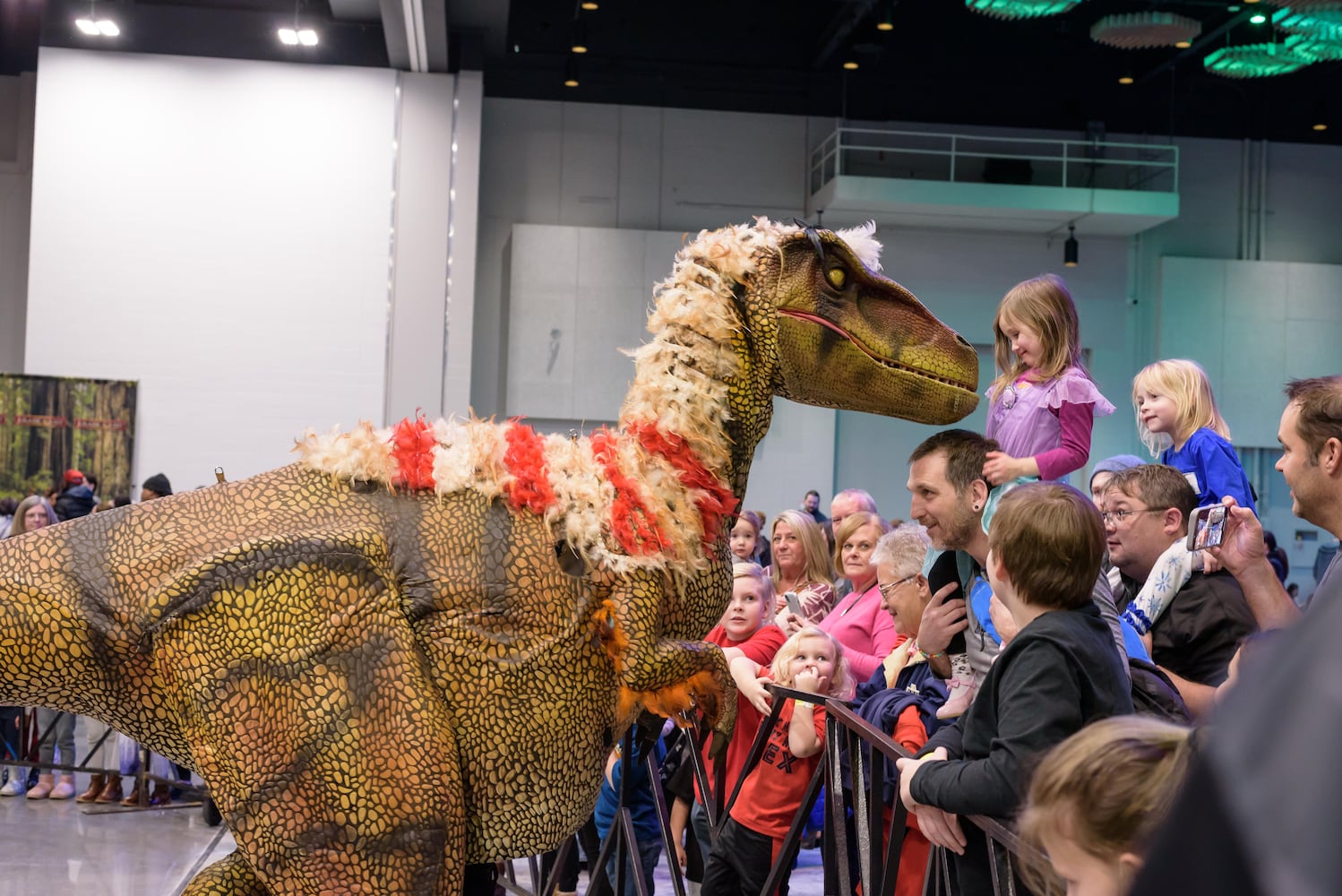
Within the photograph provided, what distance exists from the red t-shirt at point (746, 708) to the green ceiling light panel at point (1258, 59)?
10.3 metres

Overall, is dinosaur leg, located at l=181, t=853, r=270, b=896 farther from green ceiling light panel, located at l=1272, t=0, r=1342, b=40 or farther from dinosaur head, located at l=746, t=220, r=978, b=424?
green ceiling light panel, located at l=1272, t=0, r=1342, b=40

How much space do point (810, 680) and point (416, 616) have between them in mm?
1741

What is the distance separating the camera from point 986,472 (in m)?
2.91

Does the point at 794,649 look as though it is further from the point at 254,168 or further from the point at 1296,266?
the point at 1296,266

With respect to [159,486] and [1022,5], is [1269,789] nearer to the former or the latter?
[159,486]

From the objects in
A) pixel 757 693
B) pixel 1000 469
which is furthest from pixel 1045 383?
pixel 757 693

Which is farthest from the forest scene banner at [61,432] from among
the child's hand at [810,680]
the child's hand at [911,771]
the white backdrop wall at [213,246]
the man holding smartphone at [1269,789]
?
→ the man holding smartphone at [1269,789]

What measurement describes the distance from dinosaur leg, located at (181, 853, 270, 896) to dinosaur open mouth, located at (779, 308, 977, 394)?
145cm

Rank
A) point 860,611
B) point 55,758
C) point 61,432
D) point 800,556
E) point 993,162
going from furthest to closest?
point 993,162, point 61,432, point 55,758, point 800,556, point 860,611

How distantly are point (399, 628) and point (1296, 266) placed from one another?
622 inches

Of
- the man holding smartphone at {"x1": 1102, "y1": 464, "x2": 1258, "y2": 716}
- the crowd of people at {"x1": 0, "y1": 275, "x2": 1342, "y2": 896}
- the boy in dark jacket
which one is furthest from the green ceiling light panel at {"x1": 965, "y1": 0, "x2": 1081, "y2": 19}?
the boy in dark jacket

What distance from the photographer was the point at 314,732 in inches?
79.8

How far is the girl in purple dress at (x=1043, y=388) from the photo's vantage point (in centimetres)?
313

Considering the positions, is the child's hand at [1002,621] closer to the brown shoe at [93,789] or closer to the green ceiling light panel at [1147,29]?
the brown shoe at [93,789]
